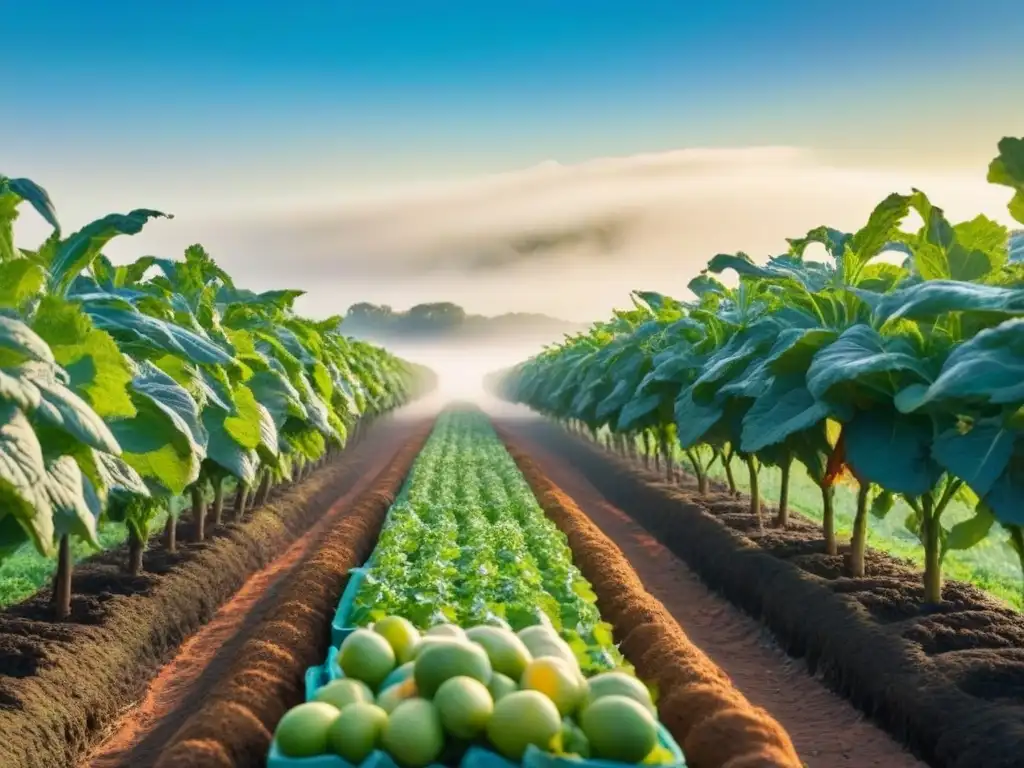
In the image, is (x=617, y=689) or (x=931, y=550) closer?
(x=617, y=689)

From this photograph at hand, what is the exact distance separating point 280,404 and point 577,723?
541cm

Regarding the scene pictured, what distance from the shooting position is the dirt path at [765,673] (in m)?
5.99

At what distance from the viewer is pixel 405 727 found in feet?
12.1

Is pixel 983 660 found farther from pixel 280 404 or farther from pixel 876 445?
pixel 280 404

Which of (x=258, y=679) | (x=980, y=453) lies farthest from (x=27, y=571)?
(x=980, y=453)

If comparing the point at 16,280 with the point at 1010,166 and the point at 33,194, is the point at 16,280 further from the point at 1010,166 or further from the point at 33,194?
the point at 1010,166

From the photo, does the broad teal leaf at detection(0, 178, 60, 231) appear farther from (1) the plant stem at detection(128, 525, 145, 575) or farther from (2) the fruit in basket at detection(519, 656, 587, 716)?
(1) the plant stem at detection(128, 525, 145, 575)

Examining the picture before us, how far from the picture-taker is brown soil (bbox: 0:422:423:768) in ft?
17.6

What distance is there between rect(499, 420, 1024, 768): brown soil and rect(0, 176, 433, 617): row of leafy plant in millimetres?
4309

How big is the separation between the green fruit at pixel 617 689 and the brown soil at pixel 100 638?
2.97m

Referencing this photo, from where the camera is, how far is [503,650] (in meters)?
4.18

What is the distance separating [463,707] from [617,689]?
2.20 feet

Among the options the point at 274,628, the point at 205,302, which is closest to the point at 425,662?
the point at 274,628

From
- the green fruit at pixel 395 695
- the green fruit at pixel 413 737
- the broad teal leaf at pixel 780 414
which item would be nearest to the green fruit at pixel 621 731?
the green fruit at pixel 413 737
